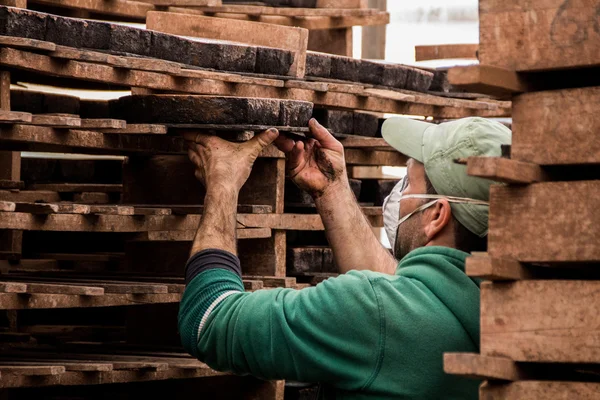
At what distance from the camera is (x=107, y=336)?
20.3 feet

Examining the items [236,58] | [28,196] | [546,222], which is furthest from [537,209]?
[28,196]

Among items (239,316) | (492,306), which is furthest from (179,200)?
(492,306)

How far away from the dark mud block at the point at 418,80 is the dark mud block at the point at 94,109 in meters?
1.74

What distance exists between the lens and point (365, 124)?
20.0ft

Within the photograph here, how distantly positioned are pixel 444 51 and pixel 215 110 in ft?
13.1

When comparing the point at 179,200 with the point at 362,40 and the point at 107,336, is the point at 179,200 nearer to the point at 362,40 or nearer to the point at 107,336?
the point at 107,336

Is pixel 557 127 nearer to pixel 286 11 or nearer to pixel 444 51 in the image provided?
pixel 286 11

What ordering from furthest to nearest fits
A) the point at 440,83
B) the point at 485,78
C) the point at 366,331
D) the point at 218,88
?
the point at 440,83, the point at 218,88, the point at 366,331, the point at 485,78

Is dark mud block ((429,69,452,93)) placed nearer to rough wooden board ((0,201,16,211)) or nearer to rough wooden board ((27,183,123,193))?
rough wooden board ((27,183,123,193))

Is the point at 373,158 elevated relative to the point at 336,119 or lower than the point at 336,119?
lower

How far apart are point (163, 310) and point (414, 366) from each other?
2342 mm

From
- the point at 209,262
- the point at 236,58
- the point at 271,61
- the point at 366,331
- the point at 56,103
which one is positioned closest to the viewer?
the point at 366,331

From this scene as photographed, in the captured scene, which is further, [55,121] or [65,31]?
[65,31]

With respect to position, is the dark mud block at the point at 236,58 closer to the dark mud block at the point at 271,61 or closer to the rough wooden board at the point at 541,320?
the dark mud block at the point at 271,61
